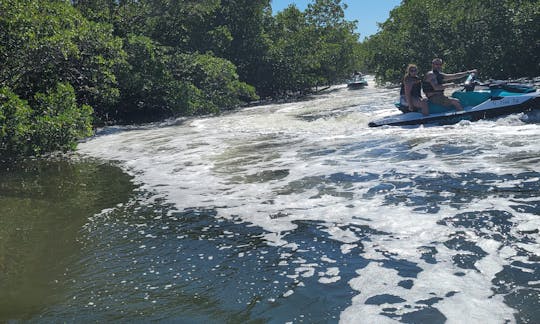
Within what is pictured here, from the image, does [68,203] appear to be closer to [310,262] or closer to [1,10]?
[310,262]

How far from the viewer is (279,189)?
6812 mm

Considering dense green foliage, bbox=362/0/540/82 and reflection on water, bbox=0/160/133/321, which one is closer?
reflection on water, bbox=0/160/133/321

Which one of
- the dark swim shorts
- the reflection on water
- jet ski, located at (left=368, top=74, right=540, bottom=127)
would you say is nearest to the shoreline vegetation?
the reflection on water

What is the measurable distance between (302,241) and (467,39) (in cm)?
2657

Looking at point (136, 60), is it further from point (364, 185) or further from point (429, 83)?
point (364, 185)

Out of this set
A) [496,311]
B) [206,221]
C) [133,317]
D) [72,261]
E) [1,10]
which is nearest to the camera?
[496,311]

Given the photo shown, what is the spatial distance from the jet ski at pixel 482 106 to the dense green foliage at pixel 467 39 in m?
14.8

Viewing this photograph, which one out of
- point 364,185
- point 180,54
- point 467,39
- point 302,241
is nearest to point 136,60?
point 180,54

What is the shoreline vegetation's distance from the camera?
35.4 feet

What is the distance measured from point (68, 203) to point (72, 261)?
8.11ft

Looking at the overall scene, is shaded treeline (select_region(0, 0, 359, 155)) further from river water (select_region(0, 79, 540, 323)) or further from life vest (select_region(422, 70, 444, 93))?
life vest (select_region(422, 70, 444, 93))

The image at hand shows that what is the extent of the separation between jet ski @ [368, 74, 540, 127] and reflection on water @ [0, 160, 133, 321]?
7165 millimetres

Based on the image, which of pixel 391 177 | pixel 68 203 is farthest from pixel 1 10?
pixel 391 177

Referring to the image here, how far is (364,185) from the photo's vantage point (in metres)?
6.54
